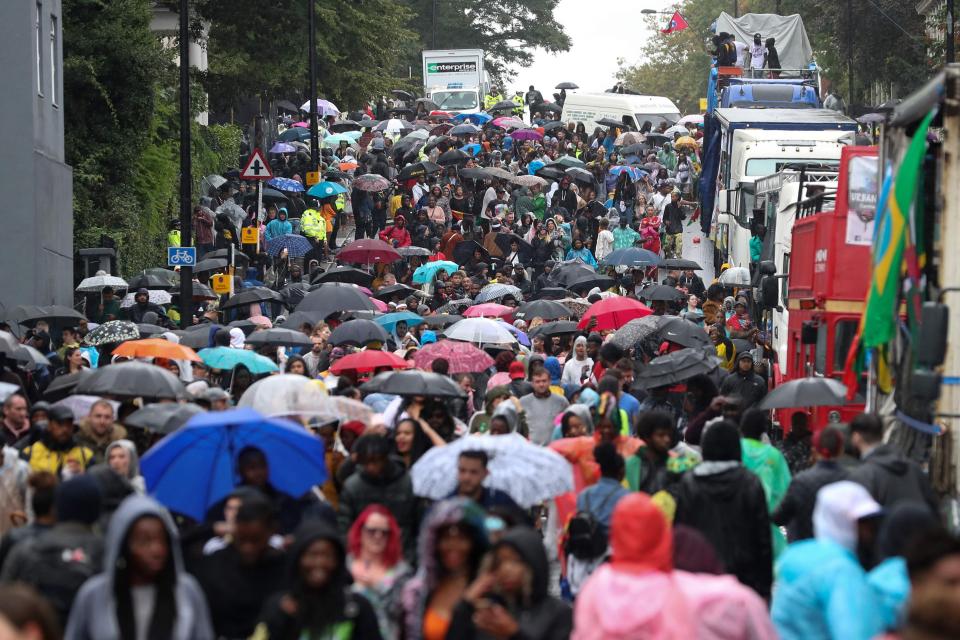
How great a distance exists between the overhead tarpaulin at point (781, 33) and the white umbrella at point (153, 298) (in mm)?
26945

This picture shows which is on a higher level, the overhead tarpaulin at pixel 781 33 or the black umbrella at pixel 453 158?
the overhead tarpaulin at pixel 781 33

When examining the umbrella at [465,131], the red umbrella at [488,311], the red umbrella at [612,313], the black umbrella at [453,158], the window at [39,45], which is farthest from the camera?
the umbrella at [465,131]

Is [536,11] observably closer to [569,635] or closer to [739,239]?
[739,239]

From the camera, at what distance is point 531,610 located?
23.3 ft

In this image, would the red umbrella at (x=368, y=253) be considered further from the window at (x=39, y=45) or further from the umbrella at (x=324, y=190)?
the umbrella at (x=324, y=190)

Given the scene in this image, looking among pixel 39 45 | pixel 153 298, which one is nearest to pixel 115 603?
pixel 153 298

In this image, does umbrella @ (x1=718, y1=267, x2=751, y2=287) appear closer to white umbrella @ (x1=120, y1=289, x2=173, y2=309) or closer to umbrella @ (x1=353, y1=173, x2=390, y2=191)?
white umbrella @ (x1=120, y1=289, x2=173, y2=309)

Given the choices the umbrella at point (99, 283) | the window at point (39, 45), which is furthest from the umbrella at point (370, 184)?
the umbrella at point (99, 283)

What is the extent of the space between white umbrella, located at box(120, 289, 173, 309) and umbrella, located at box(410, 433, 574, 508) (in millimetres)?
16326

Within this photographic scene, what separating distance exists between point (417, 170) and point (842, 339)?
27552 mm

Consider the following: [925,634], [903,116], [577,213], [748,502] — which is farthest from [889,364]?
[577,213]

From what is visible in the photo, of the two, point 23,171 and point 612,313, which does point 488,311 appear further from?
point 23,171

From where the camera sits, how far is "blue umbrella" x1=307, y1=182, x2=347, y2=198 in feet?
127

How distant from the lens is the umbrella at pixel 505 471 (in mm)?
9617
